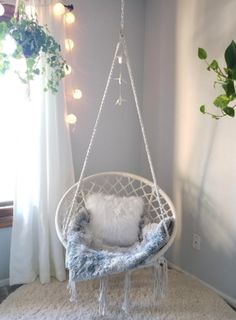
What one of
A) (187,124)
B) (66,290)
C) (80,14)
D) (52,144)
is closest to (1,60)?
(52,144)

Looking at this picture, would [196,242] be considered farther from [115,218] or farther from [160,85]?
[160,85]

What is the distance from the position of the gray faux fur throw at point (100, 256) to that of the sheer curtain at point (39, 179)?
1.31 feet

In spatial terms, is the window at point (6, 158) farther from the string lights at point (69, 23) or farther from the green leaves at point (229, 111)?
the green leaves at point (229, 111)

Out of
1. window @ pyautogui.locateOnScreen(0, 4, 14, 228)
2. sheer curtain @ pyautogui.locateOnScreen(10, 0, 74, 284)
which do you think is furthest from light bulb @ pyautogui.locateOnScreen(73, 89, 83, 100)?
window @ pyautogui.locateOnScreen(0, 4, 14, 228)

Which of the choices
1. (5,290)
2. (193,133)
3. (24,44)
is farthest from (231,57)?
(5,290)

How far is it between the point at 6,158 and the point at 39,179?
0.32 meters

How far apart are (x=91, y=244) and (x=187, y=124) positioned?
122 cm

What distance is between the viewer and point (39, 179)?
2367mm

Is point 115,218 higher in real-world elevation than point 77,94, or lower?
lower

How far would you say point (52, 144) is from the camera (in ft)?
7.80

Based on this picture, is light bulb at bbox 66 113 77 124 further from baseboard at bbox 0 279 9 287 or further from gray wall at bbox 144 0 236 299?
baseboard at bbox 0 279 9 287

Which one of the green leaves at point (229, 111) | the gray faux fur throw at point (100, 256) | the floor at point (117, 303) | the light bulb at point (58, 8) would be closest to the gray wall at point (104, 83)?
the light bulb at point (58, 8)

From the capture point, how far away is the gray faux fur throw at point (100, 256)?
71.1 inches

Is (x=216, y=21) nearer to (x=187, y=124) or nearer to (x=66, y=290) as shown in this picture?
(x=187, y=124)
